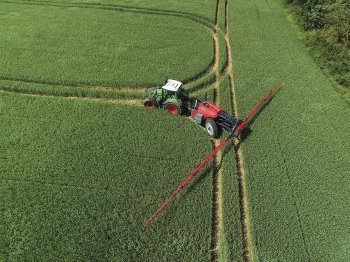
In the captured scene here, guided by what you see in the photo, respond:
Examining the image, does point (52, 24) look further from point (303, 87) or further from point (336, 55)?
point (336, 55)

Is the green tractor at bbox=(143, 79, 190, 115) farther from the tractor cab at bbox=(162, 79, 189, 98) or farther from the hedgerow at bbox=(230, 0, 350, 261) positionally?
the hedgerow at bbox=(230, 0, 350, 261)

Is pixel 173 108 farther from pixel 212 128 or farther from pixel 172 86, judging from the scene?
pixel 212 128

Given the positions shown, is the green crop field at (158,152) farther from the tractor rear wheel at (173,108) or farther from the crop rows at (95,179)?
the tractor rear wheel at (173,108)

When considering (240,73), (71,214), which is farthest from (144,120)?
(240,73)

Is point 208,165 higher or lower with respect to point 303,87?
lower

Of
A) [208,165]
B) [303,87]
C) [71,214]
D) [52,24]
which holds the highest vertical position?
[303,87]

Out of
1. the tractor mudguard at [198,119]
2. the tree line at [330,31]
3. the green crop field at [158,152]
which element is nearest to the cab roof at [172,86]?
the green crop field at [158,152]

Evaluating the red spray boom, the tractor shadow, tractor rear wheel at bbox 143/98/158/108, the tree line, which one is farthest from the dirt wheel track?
the tree line
